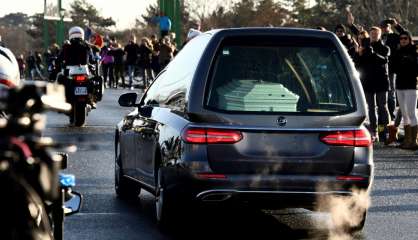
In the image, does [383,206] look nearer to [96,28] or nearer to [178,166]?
[178,166]

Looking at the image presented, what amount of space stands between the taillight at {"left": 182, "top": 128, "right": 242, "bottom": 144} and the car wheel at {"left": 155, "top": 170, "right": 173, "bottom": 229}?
475mm

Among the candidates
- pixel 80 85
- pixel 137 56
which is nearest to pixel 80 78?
pixel 80 85

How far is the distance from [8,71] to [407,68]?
1195 cm

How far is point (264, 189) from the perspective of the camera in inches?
324

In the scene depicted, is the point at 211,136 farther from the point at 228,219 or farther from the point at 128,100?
the point at 128,100

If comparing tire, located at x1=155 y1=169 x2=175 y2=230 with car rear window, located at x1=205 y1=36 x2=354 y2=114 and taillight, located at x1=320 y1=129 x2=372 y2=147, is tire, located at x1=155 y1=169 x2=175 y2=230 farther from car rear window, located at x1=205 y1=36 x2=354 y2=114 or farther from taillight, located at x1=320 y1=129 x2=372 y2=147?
taillight, located at x1=320 y1=129 x2=372 y2=147

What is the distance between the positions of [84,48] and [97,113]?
18.1 feet

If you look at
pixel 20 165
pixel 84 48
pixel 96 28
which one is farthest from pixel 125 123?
pixel 96 28

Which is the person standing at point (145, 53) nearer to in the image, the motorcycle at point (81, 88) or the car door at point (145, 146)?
the motorcycle at point (81, 88)

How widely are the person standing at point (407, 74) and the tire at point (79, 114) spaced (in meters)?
6.21

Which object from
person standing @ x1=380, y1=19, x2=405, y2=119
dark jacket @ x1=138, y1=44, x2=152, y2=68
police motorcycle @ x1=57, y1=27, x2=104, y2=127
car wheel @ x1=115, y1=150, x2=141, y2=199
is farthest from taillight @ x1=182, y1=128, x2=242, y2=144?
dark jacket @ x1=138, y1=44, x2=152, y2=68

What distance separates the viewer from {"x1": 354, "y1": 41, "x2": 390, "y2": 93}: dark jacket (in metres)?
18.3

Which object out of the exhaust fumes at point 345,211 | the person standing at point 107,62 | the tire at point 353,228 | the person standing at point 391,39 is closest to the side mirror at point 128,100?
the exhaust fumes at point 345,211

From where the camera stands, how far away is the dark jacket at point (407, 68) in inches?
689
